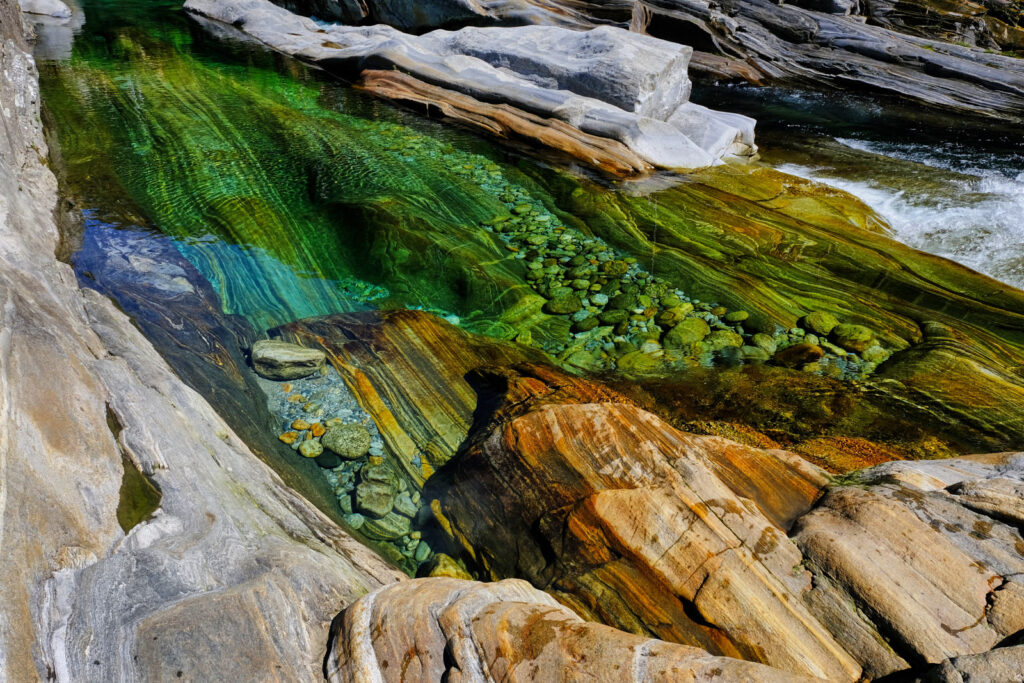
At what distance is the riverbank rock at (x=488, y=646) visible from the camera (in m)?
2.05

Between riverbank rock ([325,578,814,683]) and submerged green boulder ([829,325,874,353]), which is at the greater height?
submerged green boulder ([829,325,874,353])

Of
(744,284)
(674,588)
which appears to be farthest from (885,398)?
(674,588)

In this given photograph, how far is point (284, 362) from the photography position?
4.41 m

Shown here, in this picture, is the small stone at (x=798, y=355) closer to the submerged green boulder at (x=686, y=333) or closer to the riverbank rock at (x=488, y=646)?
the submerged green boulder at (x=686, y=333)

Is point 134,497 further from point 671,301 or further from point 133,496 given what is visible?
point 671,301

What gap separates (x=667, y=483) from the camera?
2918 mm

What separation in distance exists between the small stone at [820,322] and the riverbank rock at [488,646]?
341 cm

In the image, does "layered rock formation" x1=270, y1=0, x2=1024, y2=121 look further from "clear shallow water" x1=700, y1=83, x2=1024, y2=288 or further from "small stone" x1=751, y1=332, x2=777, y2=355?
"small stone" x1=751, y1=332, x2=777, y2=355

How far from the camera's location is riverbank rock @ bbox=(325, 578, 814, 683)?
2.05 metres

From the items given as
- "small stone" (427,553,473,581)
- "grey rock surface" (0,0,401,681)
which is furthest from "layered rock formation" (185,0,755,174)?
"grey rock surface" (0,0,401,681)

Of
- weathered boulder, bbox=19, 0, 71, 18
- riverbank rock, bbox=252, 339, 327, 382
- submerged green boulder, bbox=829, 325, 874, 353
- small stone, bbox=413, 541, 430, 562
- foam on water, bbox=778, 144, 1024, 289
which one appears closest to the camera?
small stone, bbox=413, 541, 430, 562

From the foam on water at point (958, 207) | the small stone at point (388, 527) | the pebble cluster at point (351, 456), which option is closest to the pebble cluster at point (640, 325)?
the pebble cluster at point (351, 456)

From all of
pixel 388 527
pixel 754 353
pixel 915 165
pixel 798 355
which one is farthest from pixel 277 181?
pixel 915 165

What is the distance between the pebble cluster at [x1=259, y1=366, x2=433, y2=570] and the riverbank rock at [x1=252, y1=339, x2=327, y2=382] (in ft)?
0.15
